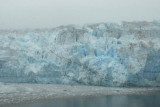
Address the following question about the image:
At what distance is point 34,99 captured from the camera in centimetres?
2067

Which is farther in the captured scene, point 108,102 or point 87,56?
point 87,56

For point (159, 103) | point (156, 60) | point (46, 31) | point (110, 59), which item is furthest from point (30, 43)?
point (159, 103)

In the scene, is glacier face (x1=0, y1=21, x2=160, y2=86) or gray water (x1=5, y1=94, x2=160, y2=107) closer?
gray water (x1=5, y1=94, x2=160, y2=107)

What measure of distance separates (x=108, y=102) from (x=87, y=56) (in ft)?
31.4

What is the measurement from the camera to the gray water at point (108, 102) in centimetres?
1881

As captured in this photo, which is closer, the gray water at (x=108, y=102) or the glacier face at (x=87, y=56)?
the gray water at (x=108, y=102)

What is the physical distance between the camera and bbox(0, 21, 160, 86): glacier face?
91.6 feet

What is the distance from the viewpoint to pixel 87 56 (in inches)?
1147

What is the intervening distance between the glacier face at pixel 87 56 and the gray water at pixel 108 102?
5670mm

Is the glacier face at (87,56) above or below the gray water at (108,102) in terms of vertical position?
above

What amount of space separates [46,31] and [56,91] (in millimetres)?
9958

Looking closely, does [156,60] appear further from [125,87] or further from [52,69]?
[52,69]

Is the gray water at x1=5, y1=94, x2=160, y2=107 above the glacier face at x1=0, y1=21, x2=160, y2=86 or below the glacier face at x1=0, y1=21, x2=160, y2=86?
below

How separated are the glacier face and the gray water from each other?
18.6 ft
